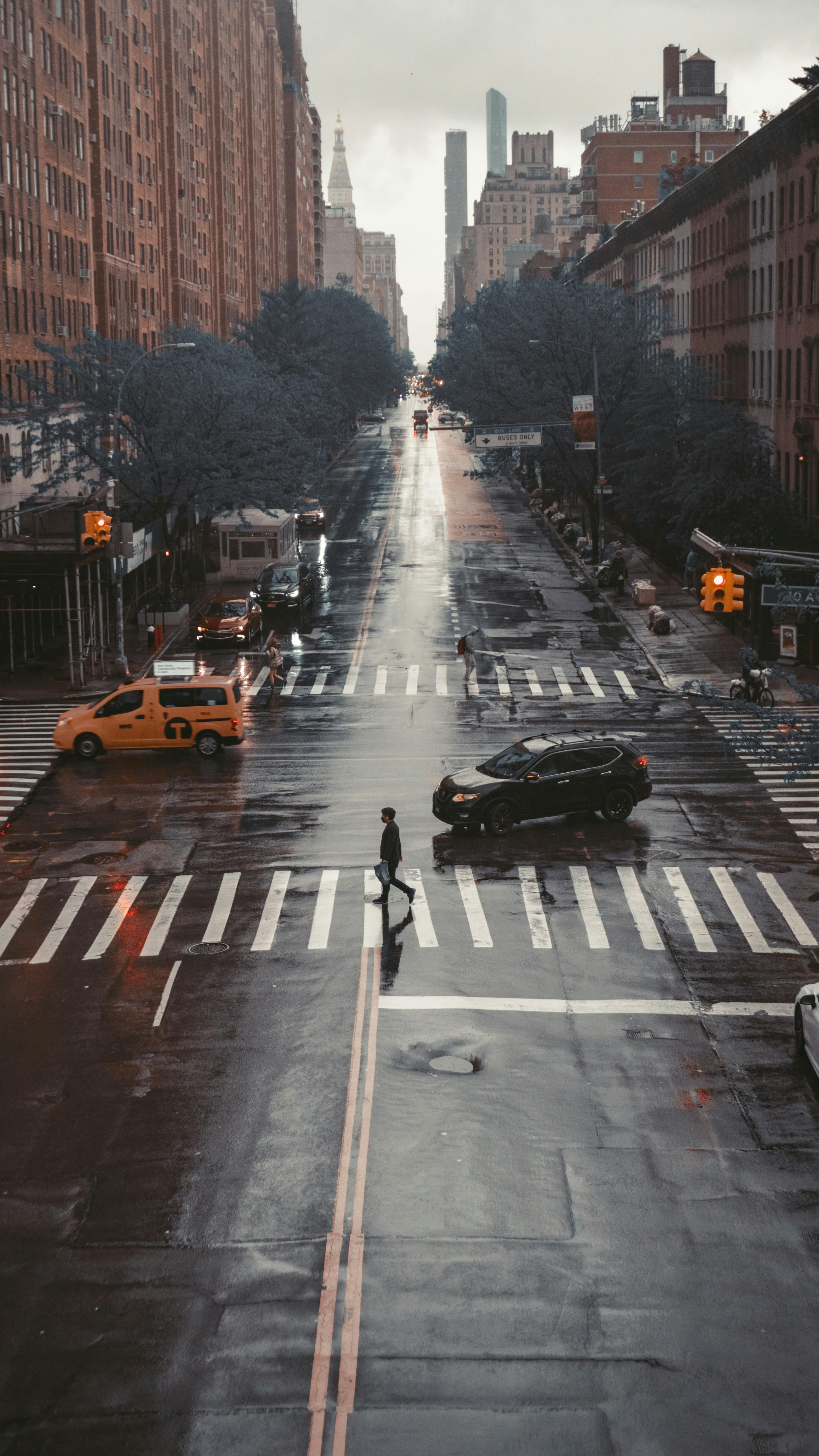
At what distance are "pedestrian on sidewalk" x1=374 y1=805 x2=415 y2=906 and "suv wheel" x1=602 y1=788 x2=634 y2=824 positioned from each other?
23.1ft

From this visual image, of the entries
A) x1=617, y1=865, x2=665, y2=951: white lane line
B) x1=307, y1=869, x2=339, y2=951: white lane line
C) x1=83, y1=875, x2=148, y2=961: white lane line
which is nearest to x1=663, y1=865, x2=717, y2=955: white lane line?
x1=617, y1=865, x2=665, y2=951: white lane line

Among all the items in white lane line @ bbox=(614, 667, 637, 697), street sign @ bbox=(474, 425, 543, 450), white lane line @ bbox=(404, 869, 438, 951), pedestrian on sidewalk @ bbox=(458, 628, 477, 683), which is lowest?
white lane line @ bbox=(404, 869, 438, 951)

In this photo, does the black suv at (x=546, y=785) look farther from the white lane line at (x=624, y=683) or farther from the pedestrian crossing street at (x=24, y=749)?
the white lane line at (x=624, y=683)

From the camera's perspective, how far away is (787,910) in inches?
925

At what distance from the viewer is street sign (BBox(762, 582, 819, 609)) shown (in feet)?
82.8

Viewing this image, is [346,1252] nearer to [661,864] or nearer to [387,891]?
[387,891]

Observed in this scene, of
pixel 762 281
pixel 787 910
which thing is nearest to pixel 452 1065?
pixel 787 910

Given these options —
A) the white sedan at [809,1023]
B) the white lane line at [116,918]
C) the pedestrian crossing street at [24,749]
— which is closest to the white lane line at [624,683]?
the pedestrian crossing street at [24,749]

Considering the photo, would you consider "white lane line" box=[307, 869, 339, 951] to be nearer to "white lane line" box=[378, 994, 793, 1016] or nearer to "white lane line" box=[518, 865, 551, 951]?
"white lane line" box=[378, 994, 793, 1016]

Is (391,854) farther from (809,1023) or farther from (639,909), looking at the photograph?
(809,1023)

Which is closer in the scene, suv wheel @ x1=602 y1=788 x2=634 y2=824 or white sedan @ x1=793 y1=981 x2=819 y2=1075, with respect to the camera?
white sedan @ x1=793 y1=981 x2=819 y2=1075

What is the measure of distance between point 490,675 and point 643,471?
28.5 m

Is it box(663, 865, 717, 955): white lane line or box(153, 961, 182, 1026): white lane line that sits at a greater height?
box(663, 865, 717, 955): white lane line

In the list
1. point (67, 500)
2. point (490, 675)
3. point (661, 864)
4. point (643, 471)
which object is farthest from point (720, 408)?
point (661, 864)
